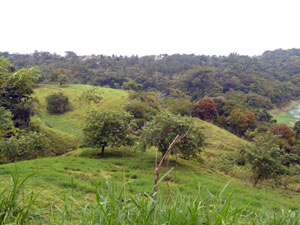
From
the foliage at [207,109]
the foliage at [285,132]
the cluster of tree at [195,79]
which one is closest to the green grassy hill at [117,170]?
the foliage at [285,132]

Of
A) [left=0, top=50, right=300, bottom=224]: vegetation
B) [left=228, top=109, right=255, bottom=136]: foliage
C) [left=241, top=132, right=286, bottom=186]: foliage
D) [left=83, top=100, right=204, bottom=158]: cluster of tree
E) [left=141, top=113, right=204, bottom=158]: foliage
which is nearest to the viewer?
[left=0, top=50, right=300, bottom=224]: vegetation

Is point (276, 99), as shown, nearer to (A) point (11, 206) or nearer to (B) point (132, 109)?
(B) point (132, 109)

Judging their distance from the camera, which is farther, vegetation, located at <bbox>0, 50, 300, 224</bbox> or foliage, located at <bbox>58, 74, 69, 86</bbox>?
foliage, located at <bbox>58, 74, 69, 86</bbox>

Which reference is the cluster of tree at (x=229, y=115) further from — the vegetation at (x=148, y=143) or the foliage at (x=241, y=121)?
the vegetation at (x=148, y=143)

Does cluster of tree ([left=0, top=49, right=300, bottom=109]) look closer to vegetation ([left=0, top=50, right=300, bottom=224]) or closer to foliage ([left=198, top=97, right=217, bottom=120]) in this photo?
vegetation ([left=0, top=50, right=300, bottom=224])

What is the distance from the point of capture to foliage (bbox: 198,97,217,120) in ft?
164

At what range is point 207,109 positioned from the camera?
49781 mm

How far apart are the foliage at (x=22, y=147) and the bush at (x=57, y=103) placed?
2303 cm

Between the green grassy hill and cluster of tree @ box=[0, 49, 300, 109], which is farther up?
cluster of tree @ box=[0, 49, 300, 109]

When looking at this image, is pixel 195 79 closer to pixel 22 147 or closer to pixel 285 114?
pixel 285 114

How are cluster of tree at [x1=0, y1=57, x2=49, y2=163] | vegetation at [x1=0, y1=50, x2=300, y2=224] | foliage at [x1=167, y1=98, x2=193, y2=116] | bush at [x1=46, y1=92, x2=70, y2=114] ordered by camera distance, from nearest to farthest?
vegetation at [x1=0, y1=50, x2=300, y2=224]
cluster of tree at [x1=0, y1=57, x2=49, y2=163]
bush at [x1=46, y1=92, x2=70, y2=114]
foliage at [x1=167, y1=98, x2=193, y2=116]

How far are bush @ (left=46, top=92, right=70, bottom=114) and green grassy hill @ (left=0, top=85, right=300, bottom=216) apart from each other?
1.47 meters

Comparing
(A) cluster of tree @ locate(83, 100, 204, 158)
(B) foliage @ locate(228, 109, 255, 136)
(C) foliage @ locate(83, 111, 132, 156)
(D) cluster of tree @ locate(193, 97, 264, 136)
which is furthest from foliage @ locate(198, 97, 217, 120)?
(C) foliage @ locate(83, 111, 132, 156)

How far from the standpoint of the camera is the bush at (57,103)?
42.3 m
